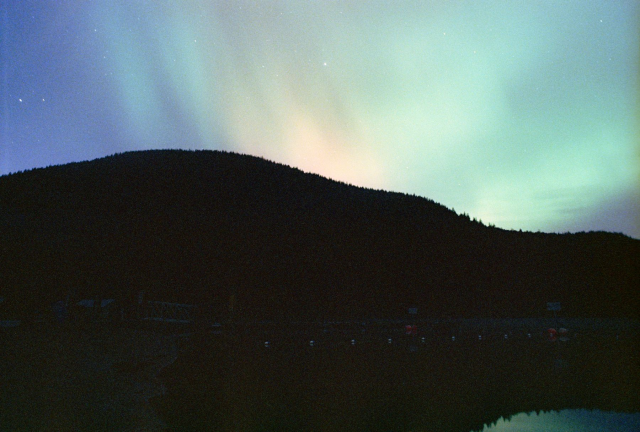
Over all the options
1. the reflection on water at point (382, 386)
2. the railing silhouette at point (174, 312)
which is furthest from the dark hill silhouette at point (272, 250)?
the reflection on water at point (382, 386)

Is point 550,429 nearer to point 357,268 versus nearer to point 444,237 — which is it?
point 357,268

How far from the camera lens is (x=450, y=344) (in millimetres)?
29234

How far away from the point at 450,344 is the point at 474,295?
89.2 feet

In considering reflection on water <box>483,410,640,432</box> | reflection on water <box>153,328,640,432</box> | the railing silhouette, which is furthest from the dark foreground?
the railing silhouette

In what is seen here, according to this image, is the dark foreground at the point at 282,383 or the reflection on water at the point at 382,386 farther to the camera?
the reflection on water at the point at 382,386

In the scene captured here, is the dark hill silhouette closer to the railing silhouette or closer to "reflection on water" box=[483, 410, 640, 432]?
the railing silhouette

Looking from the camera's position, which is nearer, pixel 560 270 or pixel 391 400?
pixel 391 400

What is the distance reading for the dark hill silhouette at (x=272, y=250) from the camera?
1694 inches

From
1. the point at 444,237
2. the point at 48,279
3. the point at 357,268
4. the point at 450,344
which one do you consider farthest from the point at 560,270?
the point at 48,279

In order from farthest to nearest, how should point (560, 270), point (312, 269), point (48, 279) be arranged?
point (560, 270)
point (312, 269)
point (48, 279)

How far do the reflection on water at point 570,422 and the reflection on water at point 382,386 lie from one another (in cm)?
24

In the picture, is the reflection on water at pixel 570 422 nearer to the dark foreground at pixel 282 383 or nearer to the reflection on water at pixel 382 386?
the reflection on water at pixel 382 386

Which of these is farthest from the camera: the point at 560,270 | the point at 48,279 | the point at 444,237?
the point at 444,237

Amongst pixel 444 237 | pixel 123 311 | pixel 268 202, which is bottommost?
pixel 123 311
